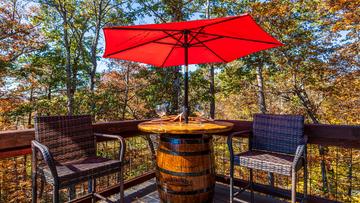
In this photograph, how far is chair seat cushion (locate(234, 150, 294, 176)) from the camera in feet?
6.01

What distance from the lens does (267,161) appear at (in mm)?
1938

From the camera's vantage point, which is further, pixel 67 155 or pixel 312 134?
pixel 312 134

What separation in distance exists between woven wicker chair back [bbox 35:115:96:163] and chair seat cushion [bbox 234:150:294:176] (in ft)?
4.66

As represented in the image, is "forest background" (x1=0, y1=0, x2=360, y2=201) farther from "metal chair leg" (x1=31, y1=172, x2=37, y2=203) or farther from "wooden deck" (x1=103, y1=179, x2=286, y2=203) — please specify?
"metal chair leg" (x1=31, y1=172, x2=37, y2=203)

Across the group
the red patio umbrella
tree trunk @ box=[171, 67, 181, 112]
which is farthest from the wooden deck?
tree trunk @ box=[171, 67, 181, 112]

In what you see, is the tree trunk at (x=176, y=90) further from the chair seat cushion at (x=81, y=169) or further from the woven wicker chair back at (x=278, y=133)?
the chair seat cushion at (x=81, y=169)

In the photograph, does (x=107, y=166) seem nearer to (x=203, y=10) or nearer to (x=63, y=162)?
(x=63, y=162)

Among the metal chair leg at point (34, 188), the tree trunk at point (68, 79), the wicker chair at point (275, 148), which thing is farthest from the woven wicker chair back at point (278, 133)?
the tree trunk at point (68, 79)

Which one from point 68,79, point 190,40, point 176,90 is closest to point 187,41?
point 190,40

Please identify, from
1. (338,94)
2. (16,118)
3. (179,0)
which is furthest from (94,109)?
(338,94)

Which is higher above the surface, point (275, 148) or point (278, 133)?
point (278, 133)

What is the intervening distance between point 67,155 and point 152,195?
41.7 inches

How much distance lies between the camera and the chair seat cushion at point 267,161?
72.1 inches

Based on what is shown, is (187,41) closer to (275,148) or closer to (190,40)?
(190,40)
